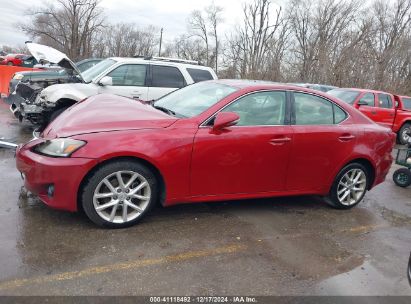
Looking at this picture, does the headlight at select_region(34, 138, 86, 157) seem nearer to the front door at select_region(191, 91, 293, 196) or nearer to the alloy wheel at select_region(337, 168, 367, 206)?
the front door at select_region(191, 91, 293, 196)

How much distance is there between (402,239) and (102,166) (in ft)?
11.0

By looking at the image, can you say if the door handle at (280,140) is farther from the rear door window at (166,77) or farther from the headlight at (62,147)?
the rear door window at (166,77)

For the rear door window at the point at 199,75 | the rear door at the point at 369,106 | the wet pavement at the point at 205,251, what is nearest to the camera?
the wet pavement at the point at 205,251

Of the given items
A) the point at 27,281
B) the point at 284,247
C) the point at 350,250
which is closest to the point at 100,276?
the point at 27,281

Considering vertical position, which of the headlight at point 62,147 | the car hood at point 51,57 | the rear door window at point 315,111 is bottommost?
the headlight at point 62,147

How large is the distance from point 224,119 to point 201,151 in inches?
15.9

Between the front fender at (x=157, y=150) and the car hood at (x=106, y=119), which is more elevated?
the car hood at (x=106, y=119)

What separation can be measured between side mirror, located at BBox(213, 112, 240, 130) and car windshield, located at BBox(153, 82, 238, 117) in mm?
299

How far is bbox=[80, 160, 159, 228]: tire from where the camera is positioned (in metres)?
3.72

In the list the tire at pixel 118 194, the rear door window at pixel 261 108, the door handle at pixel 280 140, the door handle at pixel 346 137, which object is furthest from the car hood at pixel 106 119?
the door handle at pixel 346 137

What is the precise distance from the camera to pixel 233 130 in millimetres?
4203

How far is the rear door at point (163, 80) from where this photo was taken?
8.53 meters

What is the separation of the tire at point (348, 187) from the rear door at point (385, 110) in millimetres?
8490

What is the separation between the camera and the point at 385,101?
1322cm
